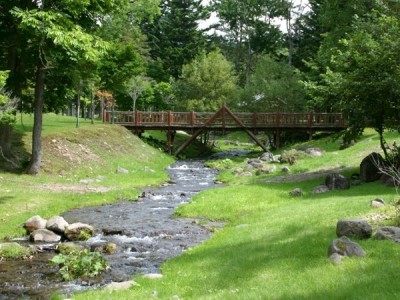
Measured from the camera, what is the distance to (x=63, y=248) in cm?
1359

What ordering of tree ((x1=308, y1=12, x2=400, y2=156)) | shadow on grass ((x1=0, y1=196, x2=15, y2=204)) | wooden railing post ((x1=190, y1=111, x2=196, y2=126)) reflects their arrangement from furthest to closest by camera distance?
wooden railing post ((x1=190, y1=111, x2=196, y2=126)), tree ((x1=308, y1=12, x2=400, y2=156)), shadow on grass ((x1=0, y1=196, x2=15, y2=204))

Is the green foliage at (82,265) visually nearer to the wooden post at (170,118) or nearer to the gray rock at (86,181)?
the gray rock at (86,181)

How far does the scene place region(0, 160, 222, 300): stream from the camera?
11016 mm

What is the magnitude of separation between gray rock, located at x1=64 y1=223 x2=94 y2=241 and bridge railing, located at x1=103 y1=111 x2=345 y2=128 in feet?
94.7

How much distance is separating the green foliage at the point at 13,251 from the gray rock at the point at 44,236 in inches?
46.3

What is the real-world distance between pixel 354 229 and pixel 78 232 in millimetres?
8772

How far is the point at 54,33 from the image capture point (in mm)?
19422

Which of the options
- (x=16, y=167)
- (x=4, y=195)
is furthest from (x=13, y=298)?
(x=16, y=167)

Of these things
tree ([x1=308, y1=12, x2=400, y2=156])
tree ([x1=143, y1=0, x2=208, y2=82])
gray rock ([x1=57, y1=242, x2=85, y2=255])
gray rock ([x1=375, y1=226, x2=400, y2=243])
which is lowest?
gray rock ([x1=57, y1=242, x2=85, y2=255])

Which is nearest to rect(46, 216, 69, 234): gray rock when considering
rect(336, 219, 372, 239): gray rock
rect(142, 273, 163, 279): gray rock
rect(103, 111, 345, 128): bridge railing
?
rect(142, 273, 163, 279): gray rock

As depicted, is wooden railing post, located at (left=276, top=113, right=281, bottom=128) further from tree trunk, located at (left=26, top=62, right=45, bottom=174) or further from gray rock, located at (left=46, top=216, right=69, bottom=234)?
gray rock, located at (left=46, top=216, right=69, bottom=234)

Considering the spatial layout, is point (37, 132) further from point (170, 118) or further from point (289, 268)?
point (170, 118)

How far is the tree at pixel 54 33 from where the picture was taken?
1959cm

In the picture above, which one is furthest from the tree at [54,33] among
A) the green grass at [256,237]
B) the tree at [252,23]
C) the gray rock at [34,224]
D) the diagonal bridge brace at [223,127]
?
the tree at [252,23]
